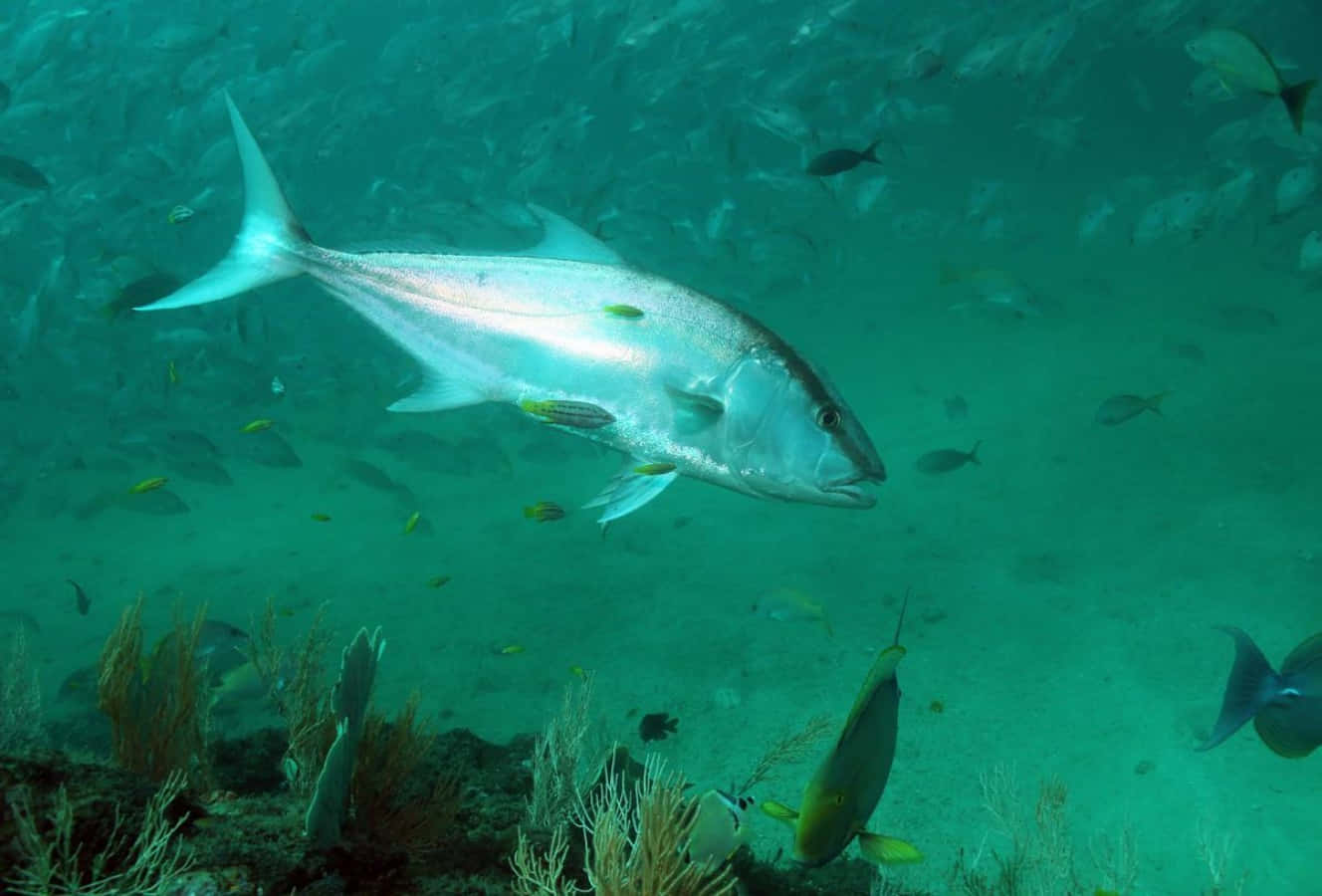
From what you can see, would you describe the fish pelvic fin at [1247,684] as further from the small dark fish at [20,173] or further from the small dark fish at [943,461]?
the small dark fish at [20,173]

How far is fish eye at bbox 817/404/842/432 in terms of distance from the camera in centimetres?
208

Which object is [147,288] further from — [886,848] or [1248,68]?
[1248,68]

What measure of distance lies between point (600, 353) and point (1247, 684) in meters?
3.01

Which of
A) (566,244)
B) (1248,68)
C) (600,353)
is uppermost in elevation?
(566,244)

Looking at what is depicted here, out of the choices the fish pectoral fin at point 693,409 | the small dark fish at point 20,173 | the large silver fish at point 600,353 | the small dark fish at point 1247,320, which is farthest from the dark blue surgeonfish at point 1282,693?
the small dark fish at point 1247,320

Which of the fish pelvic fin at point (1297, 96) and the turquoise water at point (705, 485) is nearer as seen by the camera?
the fish pelvic fin at point (1297, 96)

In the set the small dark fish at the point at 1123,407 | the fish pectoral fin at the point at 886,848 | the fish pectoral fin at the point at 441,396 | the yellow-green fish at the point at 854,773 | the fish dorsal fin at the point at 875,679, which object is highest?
the fish pectoral fin at the point at 441,396

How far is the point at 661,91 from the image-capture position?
21469mm

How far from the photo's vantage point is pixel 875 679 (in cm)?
199

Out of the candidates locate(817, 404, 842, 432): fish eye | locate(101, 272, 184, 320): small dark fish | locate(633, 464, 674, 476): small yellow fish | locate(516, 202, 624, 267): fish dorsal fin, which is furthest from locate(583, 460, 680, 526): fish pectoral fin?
locate(101, 272, 184, 320): small dark fish

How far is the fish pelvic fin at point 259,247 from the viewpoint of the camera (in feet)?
7.83

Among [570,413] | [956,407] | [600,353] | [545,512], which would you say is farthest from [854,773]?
[956,407]

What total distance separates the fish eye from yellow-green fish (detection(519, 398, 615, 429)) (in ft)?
2.15

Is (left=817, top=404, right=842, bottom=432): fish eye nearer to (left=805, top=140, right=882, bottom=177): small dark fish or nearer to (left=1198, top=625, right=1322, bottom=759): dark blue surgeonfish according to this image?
(left=1198, top=625, right=1322, bottom=759): dark blue surgeonfish
